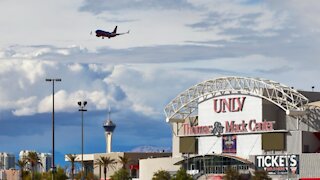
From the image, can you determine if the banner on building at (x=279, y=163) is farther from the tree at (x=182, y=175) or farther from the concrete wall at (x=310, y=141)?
the tree at (x=182, y=175)

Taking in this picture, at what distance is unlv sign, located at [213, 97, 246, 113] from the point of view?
177000mm

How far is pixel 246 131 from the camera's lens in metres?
175

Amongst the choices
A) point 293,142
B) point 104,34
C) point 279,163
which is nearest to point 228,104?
point 293,142

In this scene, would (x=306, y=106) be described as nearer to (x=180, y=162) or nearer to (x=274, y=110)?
(x=274, y=110)

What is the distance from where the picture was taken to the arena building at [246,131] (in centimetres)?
16588

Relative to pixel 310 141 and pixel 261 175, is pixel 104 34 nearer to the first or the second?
pixel 261 175

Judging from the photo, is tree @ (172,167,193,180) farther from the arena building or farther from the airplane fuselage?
the airplane fuselage

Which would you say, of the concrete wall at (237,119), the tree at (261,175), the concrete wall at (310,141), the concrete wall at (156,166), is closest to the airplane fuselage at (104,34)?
the tree at (261,175)

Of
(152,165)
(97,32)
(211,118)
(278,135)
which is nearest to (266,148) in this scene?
(278,135)

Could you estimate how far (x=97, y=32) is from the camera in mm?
139250

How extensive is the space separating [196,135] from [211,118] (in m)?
5.95

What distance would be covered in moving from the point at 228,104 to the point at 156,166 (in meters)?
26.3

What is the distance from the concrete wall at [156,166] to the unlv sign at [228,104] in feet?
50.3

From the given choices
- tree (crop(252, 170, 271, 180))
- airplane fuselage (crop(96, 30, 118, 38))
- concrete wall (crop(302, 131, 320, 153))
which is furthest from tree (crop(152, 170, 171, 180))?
airplane fuselage (crop(96, 30, 118, 38))
